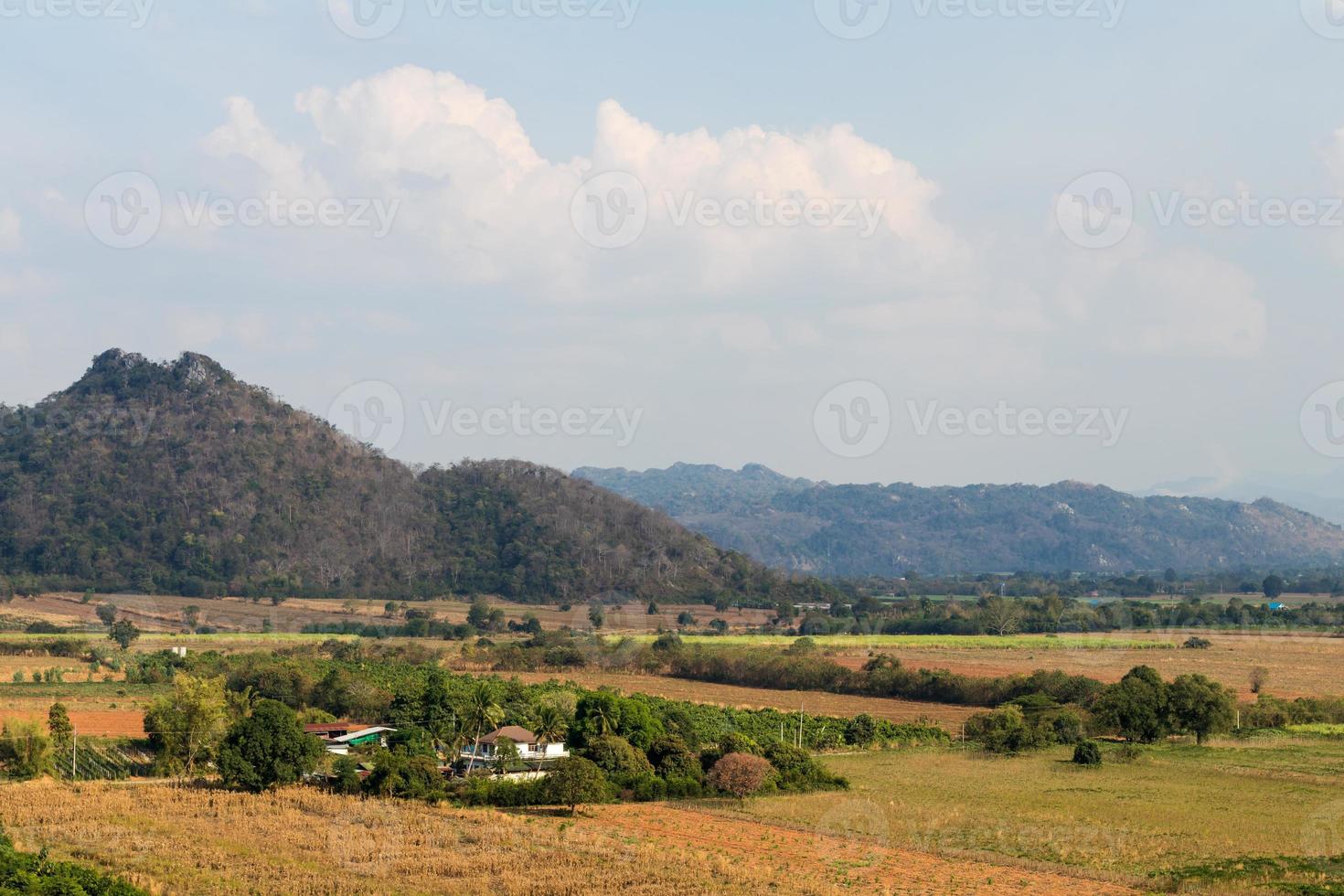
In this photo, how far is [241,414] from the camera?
6599 inches

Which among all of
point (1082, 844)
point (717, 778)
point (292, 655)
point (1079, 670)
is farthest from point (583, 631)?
point (1082, 844)

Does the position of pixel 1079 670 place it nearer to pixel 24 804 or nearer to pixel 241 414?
pixel 24 804

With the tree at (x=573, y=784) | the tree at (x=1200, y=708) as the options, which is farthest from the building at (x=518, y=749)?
the tree at (x=1200, y=708)

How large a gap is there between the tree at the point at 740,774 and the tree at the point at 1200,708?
21.2 meters

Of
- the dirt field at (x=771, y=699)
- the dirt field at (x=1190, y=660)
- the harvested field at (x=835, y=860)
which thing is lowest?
the harvested field at (x=835, y=860)

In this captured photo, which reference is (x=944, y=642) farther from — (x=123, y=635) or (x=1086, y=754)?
(x=123, y=635)

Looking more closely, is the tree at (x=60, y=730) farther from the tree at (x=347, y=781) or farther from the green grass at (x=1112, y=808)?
the green grass at (x=1112, y=808)

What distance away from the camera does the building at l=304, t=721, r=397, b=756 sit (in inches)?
1896

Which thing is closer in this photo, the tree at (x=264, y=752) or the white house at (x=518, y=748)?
the tree at (x=264, y=752)

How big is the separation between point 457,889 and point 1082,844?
15.9 m

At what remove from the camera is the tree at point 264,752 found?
39.7 m

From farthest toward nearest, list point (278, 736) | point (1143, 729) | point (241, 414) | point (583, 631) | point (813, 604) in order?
1. point (241, 414)
2. point (813, 604)
3. point (583, 631)
4. point (1143, 729)
5. point (278, 736)

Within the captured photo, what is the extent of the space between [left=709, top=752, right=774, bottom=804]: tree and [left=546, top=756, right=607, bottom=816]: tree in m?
4.19

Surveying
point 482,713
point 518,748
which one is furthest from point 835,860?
point 482,713
